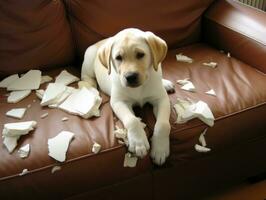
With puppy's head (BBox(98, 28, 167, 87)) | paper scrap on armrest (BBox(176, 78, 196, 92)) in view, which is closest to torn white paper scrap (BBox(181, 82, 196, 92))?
paper scrap on armrest (BBox(176, 78, 196, 92))

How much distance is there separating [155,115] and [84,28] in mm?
728

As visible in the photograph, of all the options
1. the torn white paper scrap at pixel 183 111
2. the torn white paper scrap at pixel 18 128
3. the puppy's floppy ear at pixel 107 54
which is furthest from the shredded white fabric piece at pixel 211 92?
the torn white paper scrap at pixel 18 128

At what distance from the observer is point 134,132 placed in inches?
51.6

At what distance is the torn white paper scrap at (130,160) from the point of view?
1287mm

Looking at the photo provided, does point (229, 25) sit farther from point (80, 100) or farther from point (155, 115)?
point (80, 100)

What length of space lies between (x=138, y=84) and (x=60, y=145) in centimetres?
40

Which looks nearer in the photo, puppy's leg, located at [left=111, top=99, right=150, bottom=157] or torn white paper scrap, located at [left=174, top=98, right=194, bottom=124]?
puppy's leg, located at [left=111, top=99, right=150, bottom=157]

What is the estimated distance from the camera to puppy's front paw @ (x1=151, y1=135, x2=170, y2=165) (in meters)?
1.32

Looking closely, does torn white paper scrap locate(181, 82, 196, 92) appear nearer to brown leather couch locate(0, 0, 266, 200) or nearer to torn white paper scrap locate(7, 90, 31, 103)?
brown leather couch locate(0, 0, 266, 200)

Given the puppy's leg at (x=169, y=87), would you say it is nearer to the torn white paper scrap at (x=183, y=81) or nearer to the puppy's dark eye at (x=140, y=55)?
the torn white paper scrap at (x=183, y=81)

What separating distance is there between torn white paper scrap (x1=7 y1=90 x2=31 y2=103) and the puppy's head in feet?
1.50

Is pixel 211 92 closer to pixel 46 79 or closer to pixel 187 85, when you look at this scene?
pixel 187 85

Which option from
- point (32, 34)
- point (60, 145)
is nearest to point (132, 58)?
point (60, 145)

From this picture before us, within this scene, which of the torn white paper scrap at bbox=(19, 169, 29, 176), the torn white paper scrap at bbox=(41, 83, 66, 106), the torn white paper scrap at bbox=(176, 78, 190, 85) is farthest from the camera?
the torn white paper scrap at bbox=(176, 78, 190, 85)
